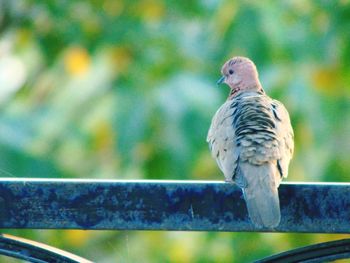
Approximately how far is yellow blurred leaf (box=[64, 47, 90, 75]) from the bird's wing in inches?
83.0

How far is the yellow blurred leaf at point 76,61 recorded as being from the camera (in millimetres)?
5297

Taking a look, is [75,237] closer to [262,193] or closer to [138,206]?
[262,193]

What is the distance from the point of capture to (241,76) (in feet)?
12.8

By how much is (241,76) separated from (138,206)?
2.09 m

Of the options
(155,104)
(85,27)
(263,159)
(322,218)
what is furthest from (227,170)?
(85,27)

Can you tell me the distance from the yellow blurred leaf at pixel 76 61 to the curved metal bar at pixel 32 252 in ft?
11.2

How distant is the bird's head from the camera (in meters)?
3.86

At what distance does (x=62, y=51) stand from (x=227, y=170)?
2.61 m

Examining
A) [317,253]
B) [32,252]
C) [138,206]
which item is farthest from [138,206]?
[317,253]

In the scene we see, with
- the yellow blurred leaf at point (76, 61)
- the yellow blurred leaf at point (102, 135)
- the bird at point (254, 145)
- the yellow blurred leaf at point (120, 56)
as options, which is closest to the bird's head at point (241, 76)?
the bird at point (254, 145)

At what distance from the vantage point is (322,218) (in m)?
1.84

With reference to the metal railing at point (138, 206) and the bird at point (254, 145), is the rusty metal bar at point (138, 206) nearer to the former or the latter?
the metal railing at point (138, 206)

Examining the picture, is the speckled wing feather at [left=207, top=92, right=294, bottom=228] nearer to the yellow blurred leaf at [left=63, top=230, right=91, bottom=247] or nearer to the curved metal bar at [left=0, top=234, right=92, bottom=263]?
the curved metal bar at [left=0, top=234, right=92, bottom=263]

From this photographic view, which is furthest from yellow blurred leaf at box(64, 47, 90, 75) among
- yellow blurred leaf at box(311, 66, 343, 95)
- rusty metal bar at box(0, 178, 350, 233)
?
rusty metal bar at box(0, 178, 350, 233)
